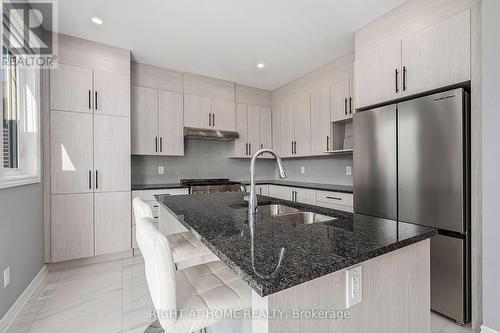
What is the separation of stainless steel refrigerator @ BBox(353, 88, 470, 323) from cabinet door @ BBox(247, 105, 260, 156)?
245cm

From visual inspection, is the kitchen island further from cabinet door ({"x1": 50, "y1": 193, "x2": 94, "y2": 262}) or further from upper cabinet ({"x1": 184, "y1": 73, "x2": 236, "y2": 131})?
upper cabinet ({"x1": 184, "y1": 73, "x2": 236, "y2": 131})

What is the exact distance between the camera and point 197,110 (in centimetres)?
383

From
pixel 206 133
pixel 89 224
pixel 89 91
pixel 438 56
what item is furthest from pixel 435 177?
pixel 89 91

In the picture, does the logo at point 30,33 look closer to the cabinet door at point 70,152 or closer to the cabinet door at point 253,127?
the cabinet door at point 70,152

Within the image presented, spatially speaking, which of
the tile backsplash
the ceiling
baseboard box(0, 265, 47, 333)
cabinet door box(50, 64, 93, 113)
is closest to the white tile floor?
baseboard box(0, 265, 47, 333)

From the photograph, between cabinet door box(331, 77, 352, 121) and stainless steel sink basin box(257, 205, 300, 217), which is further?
cabinet door box(331, 77, 352, 121)

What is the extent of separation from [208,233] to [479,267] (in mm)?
2007

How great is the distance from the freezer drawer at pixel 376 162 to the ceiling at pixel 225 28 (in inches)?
40.3

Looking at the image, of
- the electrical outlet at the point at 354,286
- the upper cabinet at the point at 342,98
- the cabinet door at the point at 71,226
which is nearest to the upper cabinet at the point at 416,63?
the upper cabinet at the point at 342,98

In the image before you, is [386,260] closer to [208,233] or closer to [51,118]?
[208,233]

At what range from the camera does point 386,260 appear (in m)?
0.89

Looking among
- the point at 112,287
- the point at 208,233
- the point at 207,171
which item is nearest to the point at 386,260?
the point at 208,233

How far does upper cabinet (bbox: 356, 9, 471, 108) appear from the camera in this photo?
1761 millimetres

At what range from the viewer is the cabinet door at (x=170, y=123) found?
3.54m
